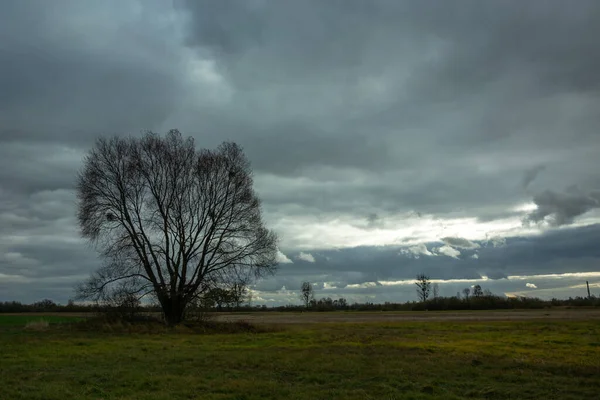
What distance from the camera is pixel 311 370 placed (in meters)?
14.8

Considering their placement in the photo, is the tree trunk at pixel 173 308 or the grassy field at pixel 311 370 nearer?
the grassy field at pixel 311 370

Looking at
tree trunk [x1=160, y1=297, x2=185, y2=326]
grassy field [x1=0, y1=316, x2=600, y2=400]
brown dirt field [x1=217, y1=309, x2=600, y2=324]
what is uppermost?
tree trunk [x1=160, y1=297, x2=185, y2=326]

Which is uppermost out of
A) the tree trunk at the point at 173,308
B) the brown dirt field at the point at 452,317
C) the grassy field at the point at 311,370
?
the tree trunk at the point at 173,308

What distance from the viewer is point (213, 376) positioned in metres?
14.0

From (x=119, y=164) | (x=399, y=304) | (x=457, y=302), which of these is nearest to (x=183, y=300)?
(x=119, y=164)

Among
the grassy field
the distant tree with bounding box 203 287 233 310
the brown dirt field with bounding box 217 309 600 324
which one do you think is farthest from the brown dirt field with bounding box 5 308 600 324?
the grassy field

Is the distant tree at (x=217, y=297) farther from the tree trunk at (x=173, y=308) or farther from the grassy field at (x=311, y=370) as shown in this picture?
the grassy field at (x=311, y=370)

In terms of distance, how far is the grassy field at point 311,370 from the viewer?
11617mm

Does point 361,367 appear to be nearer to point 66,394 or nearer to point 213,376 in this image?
point 213,376

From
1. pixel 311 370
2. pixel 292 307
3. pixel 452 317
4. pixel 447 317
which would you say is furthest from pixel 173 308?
pixel 292 307

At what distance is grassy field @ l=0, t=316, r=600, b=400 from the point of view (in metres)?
11.6

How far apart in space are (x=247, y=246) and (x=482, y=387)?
28.7m

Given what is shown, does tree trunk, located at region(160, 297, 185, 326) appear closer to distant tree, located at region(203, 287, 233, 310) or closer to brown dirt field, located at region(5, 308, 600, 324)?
distant tree, located at region(203, 287, 233, 310)

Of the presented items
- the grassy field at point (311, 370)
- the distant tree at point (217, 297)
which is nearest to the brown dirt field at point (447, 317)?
the distant tree at point (217, 297)
